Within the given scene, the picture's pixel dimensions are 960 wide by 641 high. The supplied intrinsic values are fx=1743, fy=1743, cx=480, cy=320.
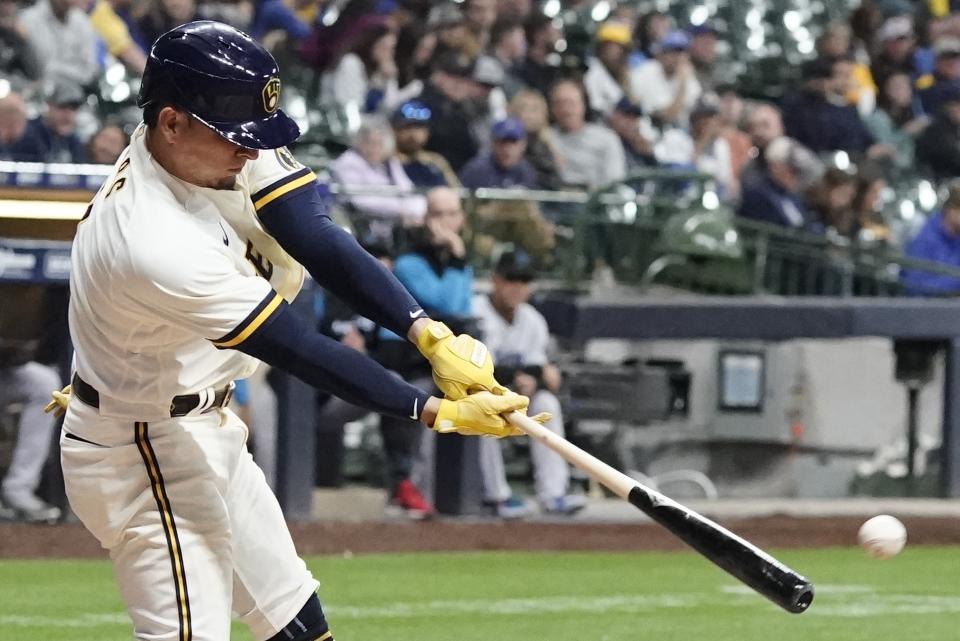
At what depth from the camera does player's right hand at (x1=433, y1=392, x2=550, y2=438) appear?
3.42 meters

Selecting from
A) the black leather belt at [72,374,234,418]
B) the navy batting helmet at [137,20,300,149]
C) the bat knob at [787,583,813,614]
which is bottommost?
the bat knob at [787,583,813,614]

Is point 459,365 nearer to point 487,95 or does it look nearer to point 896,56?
point 487,95

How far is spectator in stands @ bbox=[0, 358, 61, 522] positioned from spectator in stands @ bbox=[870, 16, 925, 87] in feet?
31.6

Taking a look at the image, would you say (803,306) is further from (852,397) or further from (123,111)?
(123,111)

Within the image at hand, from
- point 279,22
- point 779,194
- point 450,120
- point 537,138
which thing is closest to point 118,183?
point 450,120

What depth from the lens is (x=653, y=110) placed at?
44.3 feet

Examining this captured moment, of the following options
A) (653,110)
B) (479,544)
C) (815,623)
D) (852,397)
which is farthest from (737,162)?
(815,623)

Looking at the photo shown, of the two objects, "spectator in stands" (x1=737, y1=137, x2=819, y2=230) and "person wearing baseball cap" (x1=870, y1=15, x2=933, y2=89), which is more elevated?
"person wearing baseball cap" (x1=870, y1=15, x2=933, y2=89)

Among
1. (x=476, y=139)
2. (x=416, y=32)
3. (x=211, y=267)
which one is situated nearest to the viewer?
(x=211, y=267)

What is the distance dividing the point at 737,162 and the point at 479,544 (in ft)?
19.0

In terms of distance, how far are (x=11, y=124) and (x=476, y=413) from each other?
21.6ft

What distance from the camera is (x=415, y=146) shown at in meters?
10.2

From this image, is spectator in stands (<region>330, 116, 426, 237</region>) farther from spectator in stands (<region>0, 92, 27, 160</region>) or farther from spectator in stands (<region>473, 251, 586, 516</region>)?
spectator in stands (<region>0, 92, 27, 160</region>)

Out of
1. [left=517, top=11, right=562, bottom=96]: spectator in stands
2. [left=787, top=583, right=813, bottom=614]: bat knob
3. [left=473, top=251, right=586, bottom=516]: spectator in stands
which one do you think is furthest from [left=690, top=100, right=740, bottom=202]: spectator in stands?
[left=787, top=583, right=813, bottom=614]: bat knob
